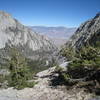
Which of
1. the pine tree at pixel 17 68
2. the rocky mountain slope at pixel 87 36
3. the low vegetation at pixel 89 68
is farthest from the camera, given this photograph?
the rocky mountain slope at pixel 87 36

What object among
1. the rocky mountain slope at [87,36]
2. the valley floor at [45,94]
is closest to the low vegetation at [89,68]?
the valley floor at [45,94]

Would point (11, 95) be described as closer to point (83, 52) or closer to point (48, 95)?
point (48, 95)

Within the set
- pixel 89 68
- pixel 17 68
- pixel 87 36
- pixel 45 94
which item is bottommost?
pixel 45 94

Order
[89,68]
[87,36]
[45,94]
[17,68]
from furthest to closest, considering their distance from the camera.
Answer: [87,36] < [17,68] < [45,94] < [89,68]

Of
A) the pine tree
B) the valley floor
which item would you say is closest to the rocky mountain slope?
the pine tree

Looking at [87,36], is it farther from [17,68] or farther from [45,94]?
[45,94]

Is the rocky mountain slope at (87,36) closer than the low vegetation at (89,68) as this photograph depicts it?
No

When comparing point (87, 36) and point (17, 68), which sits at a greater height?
point (87, 36)

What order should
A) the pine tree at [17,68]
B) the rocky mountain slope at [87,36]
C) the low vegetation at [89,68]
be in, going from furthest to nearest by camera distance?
the rocky mountain slope at [87,36] < the pine tree at [17,68] < the low vegetation at [89,68]

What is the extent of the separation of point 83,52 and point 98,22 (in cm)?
10451

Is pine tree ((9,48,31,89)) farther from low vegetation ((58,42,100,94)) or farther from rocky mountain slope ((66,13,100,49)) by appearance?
rocky mountain slope ((66,13,100,49))

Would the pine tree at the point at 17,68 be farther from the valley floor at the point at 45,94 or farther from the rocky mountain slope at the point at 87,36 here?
the rocky mountain slope at the point at 87,36

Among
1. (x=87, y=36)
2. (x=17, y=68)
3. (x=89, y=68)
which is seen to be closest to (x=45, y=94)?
(x=89, y=68)

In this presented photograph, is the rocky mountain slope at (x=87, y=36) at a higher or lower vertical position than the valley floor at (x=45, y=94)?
higher
